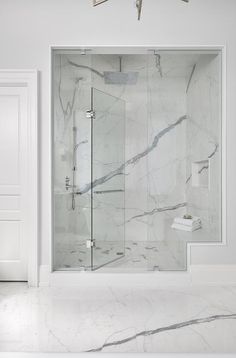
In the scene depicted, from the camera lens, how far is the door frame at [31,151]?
3.46 m

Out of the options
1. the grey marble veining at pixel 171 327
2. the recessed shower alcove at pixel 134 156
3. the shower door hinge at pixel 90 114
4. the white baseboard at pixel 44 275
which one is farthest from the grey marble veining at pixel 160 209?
the grey marble veining at pixel 171 327

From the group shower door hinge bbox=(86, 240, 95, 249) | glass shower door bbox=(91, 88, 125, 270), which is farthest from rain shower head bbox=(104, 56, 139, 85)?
shower door hinge bbox=(86, 240, 95, 249)

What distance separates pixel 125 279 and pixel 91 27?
2.54 metres

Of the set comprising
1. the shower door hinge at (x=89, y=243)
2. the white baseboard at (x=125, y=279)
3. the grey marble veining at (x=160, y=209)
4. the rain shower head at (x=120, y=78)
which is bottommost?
the white baseboard at (x=125, y=279)

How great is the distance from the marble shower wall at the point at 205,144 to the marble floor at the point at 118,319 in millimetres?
876

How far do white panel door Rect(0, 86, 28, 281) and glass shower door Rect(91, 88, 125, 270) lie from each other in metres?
0.71

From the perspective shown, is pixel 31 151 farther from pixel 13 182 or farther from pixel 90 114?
pixel 90 114

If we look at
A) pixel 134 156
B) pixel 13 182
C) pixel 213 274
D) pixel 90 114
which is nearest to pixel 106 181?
pixel 134 156

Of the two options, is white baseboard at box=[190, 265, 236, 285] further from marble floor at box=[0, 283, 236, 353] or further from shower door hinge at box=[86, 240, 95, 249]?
shower door hinge at box=[86, 240, 95, 249]

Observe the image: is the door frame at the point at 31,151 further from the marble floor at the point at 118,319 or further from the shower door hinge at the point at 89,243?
the shower door hinge at the point at 89,243

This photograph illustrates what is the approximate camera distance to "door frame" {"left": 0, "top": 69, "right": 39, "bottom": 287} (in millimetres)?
3465

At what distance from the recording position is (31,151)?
11.5ft

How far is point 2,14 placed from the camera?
11.4ft

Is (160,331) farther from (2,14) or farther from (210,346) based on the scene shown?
(2,14)
